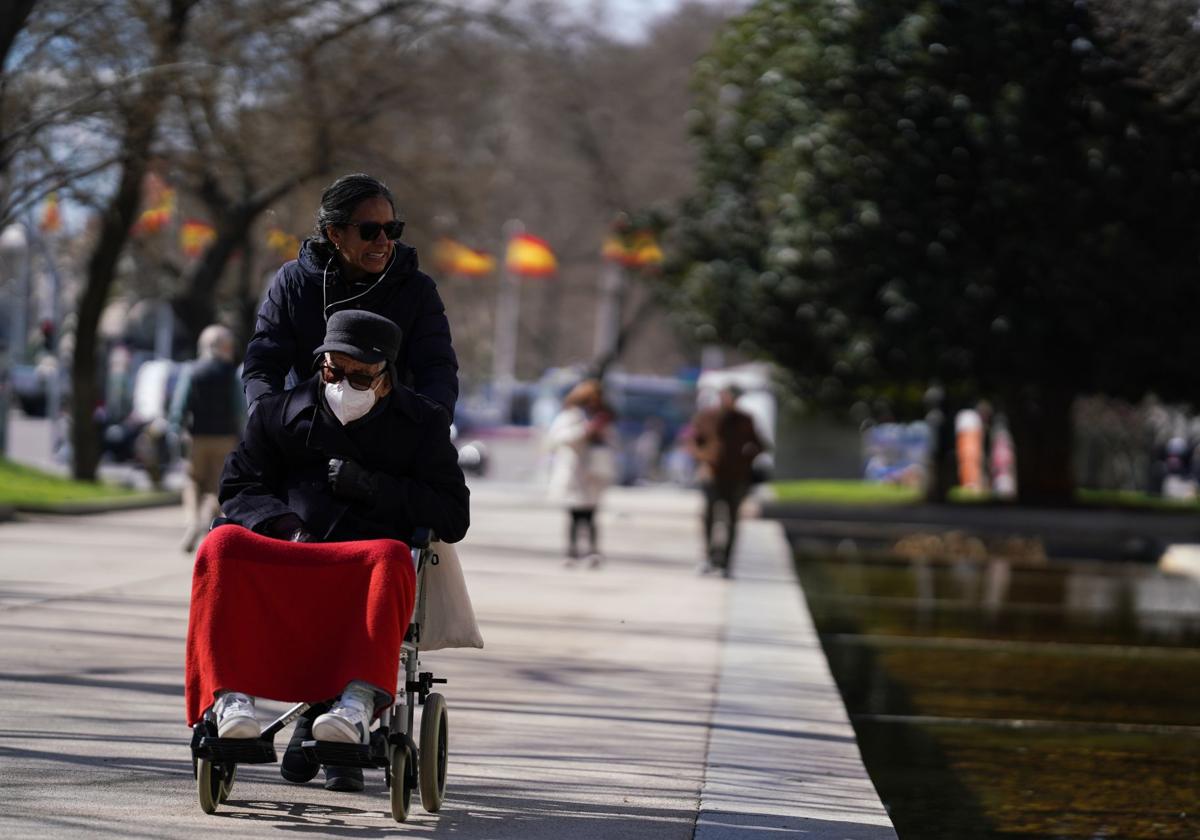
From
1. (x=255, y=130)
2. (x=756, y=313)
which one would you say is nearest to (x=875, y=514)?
(x=756, y=313)

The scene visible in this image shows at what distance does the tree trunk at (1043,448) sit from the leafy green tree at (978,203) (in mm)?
1077

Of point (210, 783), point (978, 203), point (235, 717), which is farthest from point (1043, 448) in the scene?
point (235, 717)

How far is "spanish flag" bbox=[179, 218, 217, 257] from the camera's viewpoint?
108ft

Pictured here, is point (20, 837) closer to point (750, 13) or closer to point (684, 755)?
point (684, 755)

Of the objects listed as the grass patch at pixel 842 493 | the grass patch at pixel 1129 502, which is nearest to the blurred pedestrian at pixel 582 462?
the grass patch at pixel 842 493

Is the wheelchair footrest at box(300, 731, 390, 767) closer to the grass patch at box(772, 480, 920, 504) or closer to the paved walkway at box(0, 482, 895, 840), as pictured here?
the paved walkway at box(0, 482, 895, 840)

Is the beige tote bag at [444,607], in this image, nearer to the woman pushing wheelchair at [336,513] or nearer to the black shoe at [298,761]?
the woman pushing wheelchair at [336,513]

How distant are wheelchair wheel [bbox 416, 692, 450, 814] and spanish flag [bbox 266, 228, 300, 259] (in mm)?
22203

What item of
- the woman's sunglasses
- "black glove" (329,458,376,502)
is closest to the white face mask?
"black glove" (329,458,376,502)

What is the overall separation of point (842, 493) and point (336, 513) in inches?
1084

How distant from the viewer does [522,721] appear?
8094 millimetres

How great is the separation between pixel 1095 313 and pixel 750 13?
23.4 ft

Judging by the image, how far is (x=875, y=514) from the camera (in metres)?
27.5

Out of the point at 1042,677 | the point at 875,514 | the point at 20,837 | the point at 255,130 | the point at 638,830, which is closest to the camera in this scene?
the point at 20,837
